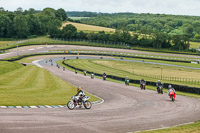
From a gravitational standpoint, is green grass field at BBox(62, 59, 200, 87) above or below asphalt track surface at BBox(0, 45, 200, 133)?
below

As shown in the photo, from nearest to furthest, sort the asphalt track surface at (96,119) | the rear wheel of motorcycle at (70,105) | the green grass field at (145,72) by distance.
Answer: the asphalt track surface at (96,119)
the rear wheel of motorcycle at (70,105)
the green grass field at (145,72)

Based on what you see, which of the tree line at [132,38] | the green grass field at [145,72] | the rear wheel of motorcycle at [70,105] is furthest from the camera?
the tree line at [132,38]

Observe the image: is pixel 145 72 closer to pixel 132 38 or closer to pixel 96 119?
pixel 96 119

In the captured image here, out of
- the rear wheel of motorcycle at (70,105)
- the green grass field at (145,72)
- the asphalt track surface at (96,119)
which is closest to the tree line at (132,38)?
the green grass field at (145,72)

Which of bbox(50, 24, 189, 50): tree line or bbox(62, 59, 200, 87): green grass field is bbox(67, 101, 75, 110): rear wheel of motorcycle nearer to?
bbox(62, 59, 200, 87): green grass field

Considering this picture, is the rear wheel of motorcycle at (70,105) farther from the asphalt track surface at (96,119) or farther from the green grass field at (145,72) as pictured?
the green grass field at (145,72)

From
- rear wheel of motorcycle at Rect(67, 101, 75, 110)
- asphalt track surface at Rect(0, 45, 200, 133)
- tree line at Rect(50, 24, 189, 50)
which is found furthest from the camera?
tree line at Rect(50, 24, 189, 50)

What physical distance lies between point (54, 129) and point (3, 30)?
166545 millimetres

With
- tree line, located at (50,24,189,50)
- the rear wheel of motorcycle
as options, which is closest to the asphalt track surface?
the rear wheel of motorcycle

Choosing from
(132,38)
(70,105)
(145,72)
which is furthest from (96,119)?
(132,38)

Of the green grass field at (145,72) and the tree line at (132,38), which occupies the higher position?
the tree line at (132,38)

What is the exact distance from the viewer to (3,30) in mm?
174250

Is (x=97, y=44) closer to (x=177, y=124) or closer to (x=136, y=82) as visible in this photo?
(x=136, y=82)

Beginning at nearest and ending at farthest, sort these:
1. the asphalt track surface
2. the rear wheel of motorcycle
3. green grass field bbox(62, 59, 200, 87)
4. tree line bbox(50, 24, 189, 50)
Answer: the asphalt track surface → the rear wheel of motorcycle → green grass field bbox(62, 59, 200, 87) → tree line bbox(50, 24, 189, 50)
